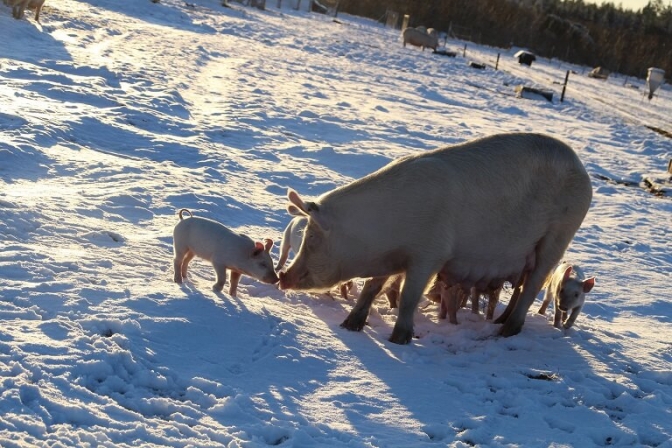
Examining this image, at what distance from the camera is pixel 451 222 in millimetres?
6488

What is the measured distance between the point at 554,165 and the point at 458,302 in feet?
4.59

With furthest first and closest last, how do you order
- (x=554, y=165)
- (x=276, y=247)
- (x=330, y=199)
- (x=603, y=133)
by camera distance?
(x=603, y=133) < (x=276, y=247) < (x=554, y=165) < (x=330, y=199)

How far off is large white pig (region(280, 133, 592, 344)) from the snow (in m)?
0.41

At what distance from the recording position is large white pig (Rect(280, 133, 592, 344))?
6.41 m

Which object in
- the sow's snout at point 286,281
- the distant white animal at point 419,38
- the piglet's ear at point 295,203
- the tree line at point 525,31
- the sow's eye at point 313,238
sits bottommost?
the sow's snout at point 286,281

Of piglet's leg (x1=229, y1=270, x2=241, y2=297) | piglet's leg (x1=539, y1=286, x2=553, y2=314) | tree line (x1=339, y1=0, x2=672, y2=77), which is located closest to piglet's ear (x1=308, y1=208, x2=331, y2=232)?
piglet's leg (x1=229, y1=270, x2=241, y2=297)

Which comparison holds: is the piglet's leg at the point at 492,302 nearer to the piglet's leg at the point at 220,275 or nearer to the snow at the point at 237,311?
the snow at the point at 237,311

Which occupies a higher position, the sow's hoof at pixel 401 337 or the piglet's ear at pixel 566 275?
the piglet's ear at pixel 566 275

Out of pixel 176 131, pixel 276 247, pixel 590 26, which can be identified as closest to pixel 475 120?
pixel 176 131

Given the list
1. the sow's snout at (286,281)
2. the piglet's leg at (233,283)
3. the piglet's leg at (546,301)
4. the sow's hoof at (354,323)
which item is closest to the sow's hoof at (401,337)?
the sow's hoof at (354,323)

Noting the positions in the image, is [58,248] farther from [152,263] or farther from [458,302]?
[458,302]

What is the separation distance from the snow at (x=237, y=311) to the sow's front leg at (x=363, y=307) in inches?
4.8

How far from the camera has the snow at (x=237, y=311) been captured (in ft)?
15.2

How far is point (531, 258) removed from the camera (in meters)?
7.14
